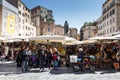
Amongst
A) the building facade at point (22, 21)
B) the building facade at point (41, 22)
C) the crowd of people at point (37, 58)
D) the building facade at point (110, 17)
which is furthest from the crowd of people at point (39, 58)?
the building facade at point (41, 22)

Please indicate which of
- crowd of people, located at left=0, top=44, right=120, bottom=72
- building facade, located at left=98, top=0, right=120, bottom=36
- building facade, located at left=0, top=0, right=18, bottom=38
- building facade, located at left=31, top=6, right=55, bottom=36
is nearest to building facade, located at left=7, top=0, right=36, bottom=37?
building facade, located at left=0, top=0, right=18, bottom=38

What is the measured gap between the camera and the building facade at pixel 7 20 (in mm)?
42875

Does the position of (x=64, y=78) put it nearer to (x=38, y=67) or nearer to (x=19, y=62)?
(x=38, y=67)

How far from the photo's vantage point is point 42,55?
57.1ft

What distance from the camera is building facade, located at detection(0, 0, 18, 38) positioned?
141 feet

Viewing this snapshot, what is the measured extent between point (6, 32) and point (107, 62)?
28768 mm

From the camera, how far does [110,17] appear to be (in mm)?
62719

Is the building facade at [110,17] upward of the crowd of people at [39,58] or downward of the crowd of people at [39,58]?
upward

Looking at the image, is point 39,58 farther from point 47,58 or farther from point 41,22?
point 41,22

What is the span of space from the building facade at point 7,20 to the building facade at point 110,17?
782 inches

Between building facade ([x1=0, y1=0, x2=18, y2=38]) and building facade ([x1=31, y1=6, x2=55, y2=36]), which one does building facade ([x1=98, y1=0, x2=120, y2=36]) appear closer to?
building facade ([x1=31, y1=6, x2=55, y2=36])

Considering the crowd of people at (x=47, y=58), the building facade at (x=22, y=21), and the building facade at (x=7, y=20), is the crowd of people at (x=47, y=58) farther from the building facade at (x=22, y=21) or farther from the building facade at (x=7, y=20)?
the building facade at (x=22, y=21)

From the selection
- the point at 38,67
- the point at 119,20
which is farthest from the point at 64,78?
the point at 119,20

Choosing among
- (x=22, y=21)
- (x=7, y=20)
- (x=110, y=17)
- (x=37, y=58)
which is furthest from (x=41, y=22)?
(x=37, y=58)
